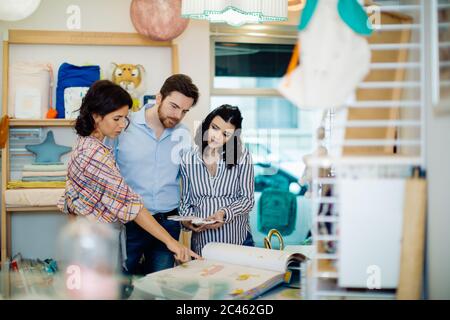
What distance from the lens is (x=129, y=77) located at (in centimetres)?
319

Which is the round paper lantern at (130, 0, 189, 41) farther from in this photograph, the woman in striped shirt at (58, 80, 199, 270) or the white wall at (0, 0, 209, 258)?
the woman in striped shirt at (58, 80, 199, 270)

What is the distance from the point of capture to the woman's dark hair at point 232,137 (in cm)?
196

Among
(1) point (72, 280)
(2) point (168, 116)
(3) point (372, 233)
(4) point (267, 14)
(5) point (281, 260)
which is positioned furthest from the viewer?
(4) point (267, 14)

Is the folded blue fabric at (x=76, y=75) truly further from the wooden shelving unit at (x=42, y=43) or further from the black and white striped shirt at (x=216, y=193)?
the black and white striped shirt at (x=216, y=193)

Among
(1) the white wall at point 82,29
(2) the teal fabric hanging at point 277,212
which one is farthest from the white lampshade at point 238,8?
(2) the teal fabric hanging at point 277,212

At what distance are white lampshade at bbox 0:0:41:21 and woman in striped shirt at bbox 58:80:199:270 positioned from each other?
1.39 metres

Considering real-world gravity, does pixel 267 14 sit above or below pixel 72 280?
above

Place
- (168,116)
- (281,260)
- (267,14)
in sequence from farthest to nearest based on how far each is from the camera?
1. (267,14)
2. (168,116)
3. (281,260)

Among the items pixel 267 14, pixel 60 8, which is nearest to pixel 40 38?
pixel 60 8

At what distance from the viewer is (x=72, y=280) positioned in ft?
4.12

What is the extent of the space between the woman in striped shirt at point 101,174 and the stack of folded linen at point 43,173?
5.19ft
